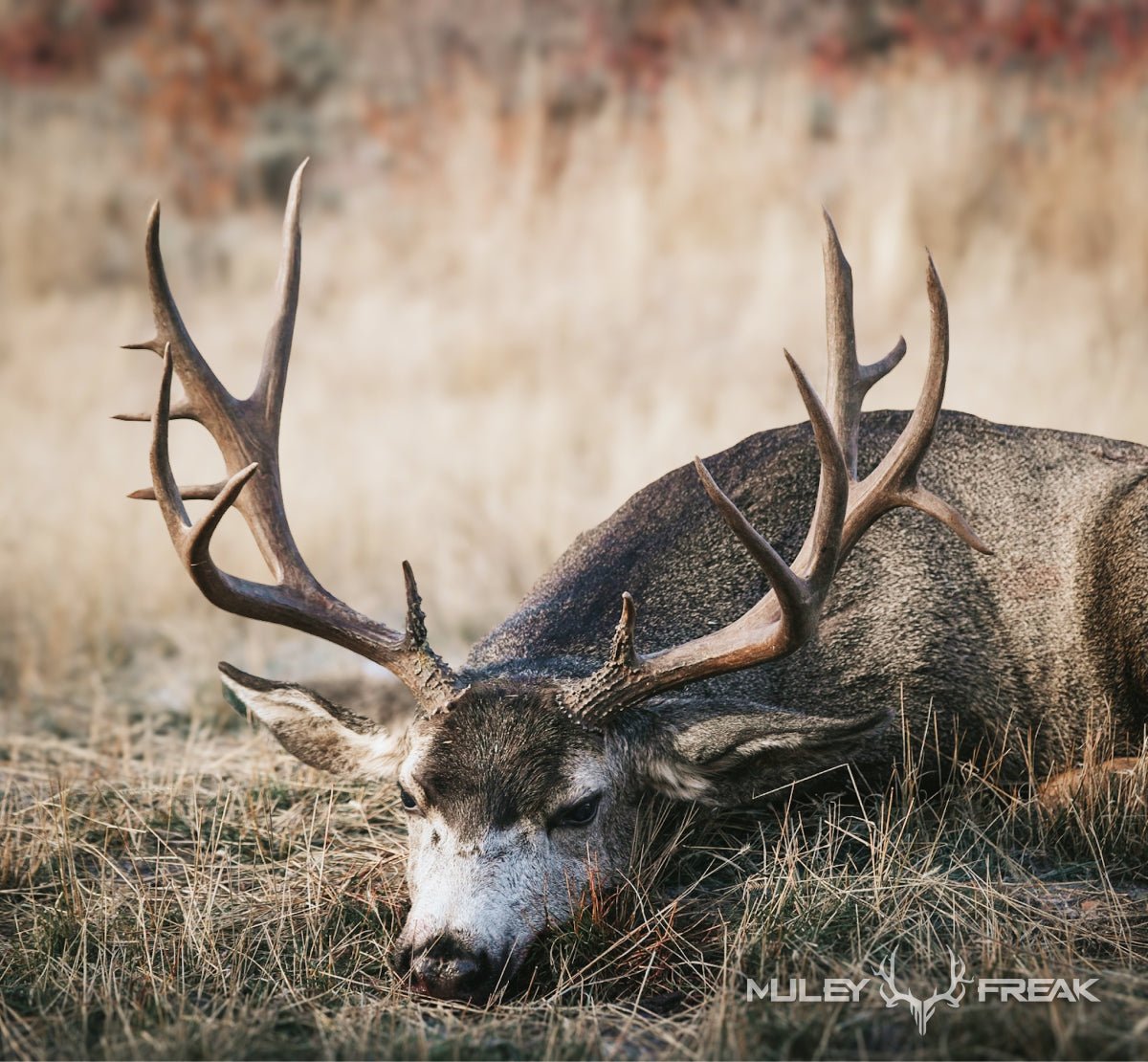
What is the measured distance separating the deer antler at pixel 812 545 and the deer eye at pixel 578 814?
195 millimetres

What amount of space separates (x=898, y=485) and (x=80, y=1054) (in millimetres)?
2447

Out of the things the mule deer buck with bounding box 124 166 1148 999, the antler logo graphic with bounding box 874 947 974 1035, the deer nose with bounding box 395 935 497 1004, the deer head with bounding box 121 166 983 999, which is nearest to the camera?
the antler logo graphic with bounding box 874 947 974 1035

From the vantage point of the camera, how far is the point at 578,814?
3.77 metres

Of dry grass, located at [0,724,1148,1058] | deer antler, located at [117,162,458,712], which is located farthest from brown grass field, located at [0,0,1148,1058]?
deer antler, located at [117,162,458,712]

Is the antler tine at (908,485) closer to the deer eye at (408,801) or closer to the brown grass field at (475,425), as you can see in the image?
the brown grass field at (475,425)

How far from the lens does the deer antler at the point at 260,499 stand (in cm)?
382

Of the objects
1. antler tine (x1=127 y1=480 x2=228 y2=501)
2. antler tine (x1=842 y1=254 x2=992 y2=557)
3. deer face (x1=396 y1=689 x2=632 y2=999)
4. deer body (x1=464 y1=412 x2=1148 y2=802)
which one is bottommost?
deer face (x1=396 y1=689 x2=632 y2=999)

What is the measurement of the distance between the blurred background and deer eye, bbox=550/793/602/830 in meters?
3.03

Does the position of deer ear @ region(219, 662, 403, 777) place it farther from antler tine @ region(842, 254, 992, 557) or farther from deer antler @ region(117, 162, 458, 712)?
antler tine @ region(842, 254, 992, 557)

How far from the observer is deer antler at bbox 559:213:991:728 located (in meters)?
3.67

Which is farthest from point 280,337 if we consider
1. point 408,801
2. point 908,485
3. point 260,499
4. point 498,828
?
point 908,485

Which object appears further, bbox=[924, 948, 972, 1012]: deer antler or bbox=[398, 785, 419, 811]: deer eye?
bbox=[398, 785, 419, 811]: deer eye

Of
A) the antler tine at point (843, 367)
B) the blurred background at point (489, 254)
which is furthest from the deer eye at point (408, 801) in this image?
the blurred background at point (489, 254)

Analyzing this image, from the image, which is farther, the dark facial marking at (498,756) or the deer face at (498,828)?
the dark facial marking at (498,756)
